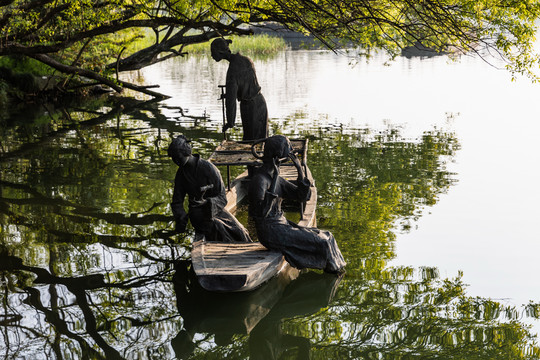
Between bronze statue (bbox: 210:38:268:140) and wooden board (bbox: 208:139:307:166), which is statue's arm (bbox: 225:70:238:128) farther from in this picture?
wooden board (bbox: 208:139:307:166)

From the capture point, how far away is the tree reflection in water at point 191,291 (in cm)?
739

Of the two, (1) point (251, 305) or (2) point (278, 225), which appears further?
(2) point (278, 225)

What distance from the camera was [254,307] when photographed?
8195 millimetres

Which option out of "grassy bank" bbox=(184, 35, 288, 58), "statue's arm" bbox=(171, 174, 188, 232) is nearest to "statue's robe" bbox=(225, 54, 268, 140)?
"statue's arm" bbox=(171, 174, 188, 232)

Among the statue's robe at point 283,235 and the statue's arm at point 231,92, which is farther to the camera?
the statue's arm at point 231,92

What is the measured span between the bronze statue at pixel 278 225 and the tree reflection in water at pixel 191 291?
572 mm

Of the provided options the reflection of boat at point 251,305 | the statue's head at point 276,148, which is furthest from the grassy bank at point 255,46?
the statue's head at point 276,148

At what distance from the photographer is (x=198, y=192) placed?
8695mm

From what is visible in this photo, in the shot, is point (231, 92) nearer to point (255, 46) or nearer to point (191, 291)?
point (191, 291)

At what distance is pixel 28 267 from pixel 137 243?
170 cm

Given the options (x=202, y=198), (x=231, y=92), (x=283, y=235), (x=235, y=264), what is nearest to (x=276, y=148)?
(x=283, y=235)

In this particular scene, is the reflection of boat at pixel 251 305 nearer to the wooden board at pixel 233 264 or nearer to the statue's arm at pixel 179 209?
the wooden board at pixel 233 264

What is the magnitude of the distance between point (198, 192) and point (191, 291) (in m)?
1.28

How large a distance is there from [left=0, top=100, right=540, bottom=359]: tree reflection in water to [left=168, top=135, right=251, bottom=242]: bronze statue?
83 cm
